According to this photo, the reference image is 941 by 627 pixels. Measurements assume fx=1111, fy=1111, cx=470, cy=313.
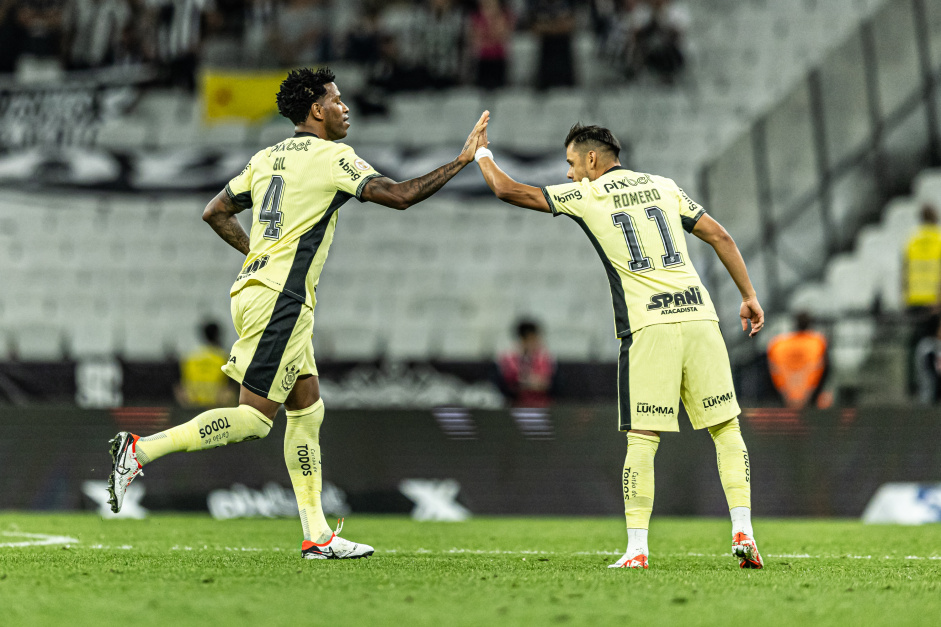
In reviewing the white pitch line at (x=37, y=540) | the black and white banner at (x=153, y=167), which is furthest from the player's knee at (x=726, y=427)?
→ the black and white banner at (x=153, y=167)

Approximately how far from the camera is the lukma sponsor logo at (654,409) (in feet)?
16.3

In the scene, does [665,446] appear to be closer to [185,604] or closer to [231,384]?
[231,384]

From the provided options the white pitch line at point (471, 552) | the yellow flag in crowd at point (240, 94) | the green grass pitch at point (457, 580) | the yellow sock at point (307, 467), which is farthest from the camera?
the yellow flag in crowd at point (240, 94)

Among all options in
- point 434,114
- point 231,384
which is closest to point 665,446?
point 231,384

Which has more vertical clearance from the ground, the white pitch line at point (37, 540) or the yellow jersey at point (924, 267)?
the yellow jersey at point (924, 267)

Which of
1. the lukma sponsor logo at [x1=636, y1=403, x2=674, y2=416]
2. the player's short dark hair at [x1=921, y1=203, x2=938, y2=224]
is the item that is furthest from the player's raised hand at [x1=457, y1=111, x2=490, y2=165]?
the player's short dark hair at [x1=921, y1=203, x2=938, y2=224]

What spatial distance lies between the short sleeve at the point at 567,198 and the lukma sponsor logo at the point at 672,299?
53 centimetres

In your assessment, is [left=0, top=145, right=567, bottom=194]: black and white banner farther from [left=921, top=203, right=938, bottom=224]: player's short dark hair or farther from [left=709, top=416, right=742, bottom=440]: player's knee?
[left=709, top=416, right=742, bottom=440]: player's knee

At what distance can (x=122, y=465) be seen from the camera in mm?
4855

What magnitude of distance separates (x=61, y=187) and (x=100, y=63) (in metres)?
1.83

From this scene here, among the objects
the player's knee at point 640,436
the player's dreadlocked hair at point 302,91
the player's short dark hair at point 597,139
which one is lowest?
the player's knee at point 640,436

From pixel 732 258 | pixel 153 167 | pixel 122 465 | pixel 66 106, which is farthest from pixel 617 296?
pixel 66 106

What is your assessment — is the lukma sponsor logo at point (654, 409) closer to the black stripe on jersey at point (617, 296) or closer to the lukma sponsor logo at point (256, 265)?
the black stripe on jersey at point (617, 296)

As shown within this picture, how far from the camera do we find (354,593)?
12.8ft
